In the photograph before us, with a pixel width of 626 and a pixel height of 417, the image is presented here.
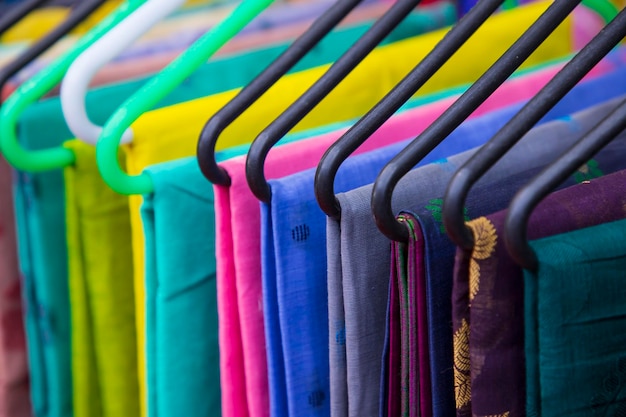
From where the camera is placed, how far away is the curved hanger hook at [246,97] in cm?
63

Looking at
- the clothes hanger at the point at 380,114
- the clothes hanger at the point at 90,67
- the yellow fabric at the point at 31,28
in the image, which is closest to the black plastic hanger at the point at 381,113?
the clothes hanger at the point at 380,114

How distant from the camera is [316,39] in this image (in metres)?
0.70

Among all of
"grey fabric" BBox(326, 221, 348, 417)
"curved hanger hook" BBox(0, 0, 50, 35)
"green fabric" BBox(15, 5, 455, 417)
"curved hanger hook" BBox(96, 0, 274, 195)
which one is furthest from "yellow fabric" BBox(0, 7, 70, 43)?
"grey fabric" BBox(326, 221, 348, 417)

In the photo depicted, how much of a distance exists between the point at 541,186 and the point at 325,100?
35 centimetres

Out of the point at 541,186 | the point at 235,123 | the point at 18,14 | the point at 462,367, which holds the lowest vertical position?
the point at 462,367

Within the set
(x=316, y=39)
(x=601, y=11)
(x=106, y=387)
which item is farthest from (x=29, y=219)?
(x=601, y=11)

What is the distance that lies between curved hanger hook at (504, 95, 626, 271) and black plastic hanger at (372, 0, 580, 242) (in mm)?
80

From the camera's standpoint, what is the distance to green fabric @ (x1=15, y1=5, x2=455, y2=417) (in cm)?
82

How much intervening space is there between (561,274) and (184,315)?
338 millimetres

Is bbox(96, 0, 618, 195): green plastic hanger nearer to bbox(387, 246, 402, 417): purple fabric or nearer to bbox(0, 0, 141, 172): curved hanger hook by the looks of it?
bbox(0, 0, 141, 172): curved hanger hook

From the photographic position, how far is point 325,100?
80 centimetres

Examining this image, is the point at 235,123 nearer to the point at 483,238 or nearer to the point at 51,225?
the point at 51,225

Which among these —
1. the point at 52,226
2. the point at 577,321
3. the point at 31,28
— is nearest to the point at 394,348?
the point at 577,321

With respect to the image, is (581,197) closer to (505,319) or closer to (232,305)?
(505,319)
